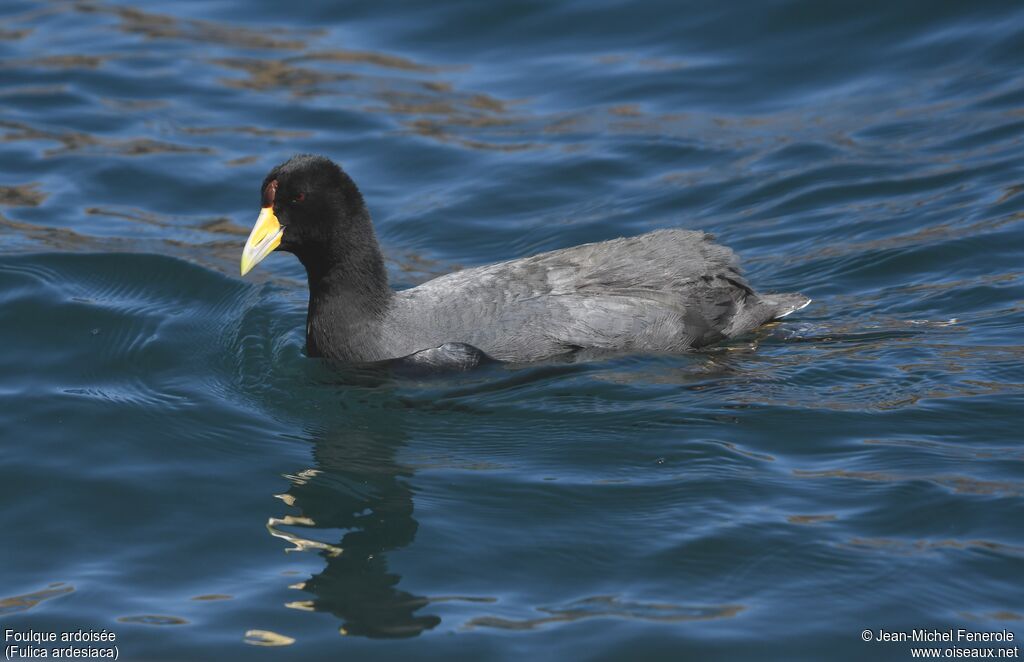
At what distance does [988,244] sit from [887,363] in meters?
2.12

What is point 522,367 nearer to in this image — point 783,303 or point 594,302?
point 594,302

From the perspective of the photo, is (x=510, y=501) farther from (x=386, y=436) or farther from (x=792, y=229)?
(x=792, y=229)

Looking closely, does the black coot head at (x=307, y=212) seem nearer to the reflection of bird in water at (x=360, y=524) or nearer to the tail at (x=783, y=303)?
the reflection of bird in water at (x=360, y=524)

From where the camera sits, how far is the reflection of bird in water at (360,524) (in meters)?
5.29

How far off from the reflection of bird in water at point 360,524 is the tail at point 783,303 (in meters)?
2.59

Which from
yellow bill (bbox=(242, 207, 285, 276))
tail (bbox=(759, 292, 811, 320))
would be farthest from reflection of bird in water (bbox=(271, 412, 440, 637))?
tail (bbox=(759, 292, 811, 320))

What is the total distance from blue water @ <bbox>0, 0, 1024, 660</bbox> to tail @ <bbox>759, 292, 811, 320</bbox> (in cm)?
10

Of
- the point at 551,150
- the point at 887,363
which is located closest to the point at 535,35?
the point at 551,150

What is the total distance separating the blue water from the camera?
17.6 feet

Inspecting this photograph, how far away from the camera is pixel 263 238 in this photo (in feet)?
24.5

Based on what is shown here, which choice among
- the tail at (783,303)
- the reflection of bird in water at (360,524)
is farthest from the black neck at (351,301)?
the tail at (783,303)

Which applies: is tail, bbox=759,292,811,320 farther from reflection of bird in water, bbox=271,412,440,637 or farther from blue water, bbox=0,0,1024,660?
reflection of bird in water, bbox=271,412,440,637

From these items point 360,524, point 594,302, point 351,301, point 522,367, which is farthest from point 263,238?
point 360,524

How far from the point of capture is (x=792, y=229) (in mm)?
9852
